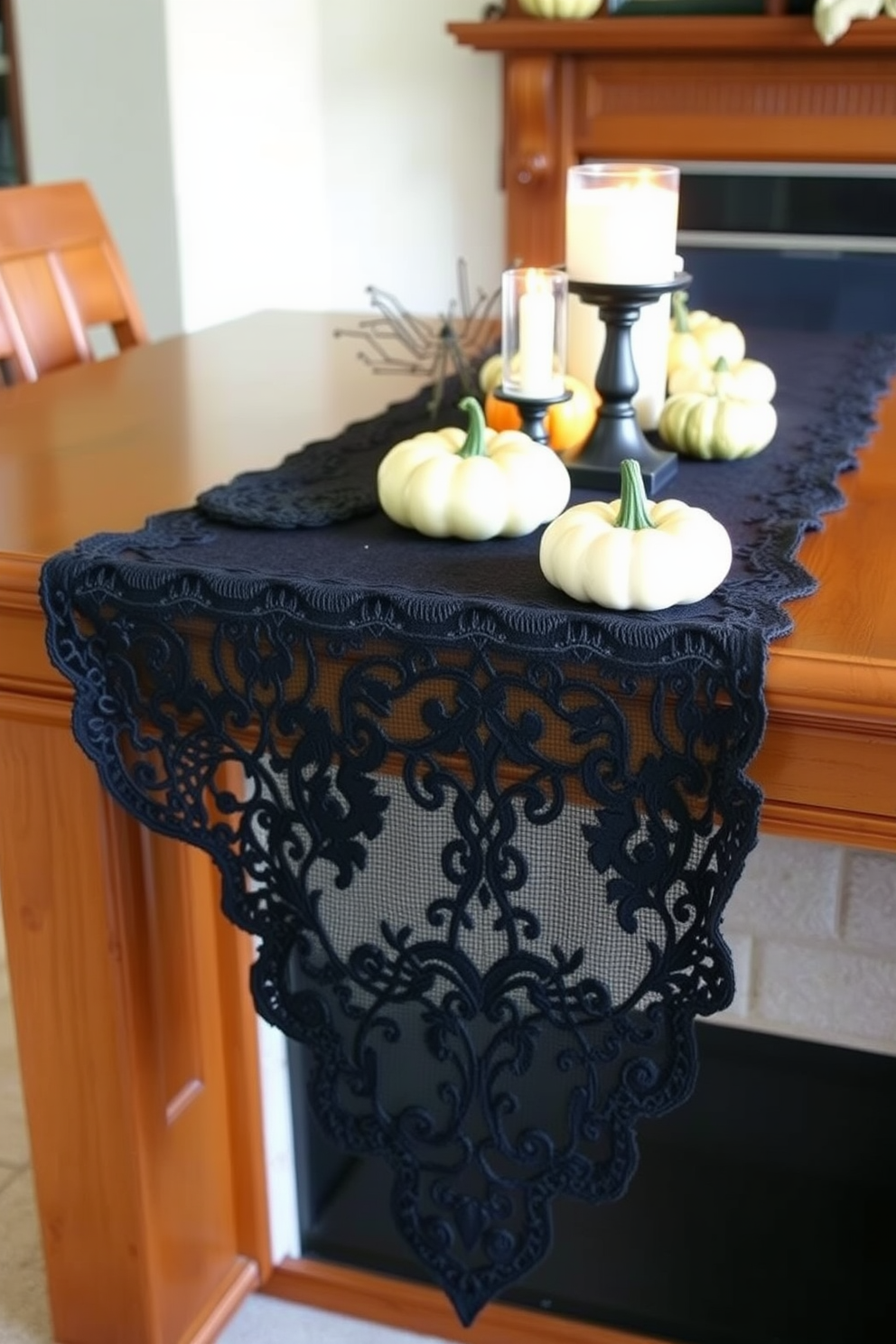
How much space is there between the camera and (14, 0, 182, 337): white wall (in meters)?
3.09

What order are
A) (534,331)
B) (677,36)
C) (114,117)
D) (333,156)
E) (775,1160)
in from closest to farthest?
(534,331) < (775,1160) < (677,36) < (114,117) < (333,156)

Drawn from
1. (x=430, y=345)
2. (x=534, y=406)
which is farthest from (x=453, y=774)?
(x=430, y=345)

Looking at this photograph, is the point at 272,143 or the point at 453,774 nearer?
the point at 453,774

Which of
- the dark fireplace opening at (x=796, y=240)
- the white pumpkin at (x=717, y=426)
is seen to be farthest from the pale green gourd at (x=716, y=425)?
the dark fireplace opening at (x=796, y=240)

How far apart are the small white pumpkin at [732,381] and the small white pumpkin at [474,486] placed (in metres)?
0.29

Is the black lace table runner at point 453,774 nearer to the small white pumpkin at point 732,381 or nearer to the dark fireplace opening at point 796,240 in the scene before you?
the small white pumpkin at point 732,381

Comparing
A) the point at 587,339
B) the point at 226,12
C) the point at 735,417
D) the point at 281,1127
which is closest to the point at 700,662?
the point at 735,417

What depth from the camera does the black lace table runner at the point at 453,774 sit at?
0.85 meters

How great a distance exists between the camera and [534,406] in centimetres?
115

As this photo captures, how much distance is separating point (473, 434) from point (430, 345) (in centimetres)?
87

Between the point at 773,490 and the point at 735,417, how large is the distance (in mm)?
98

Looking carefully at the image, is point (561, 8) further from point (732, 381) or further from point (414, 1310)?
point (414, 1310)

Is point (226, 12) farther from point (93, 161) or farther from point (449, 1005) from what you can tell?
point (449, 1005)

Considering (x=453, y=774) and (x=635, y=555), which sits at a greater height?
(x=635, y=555)
